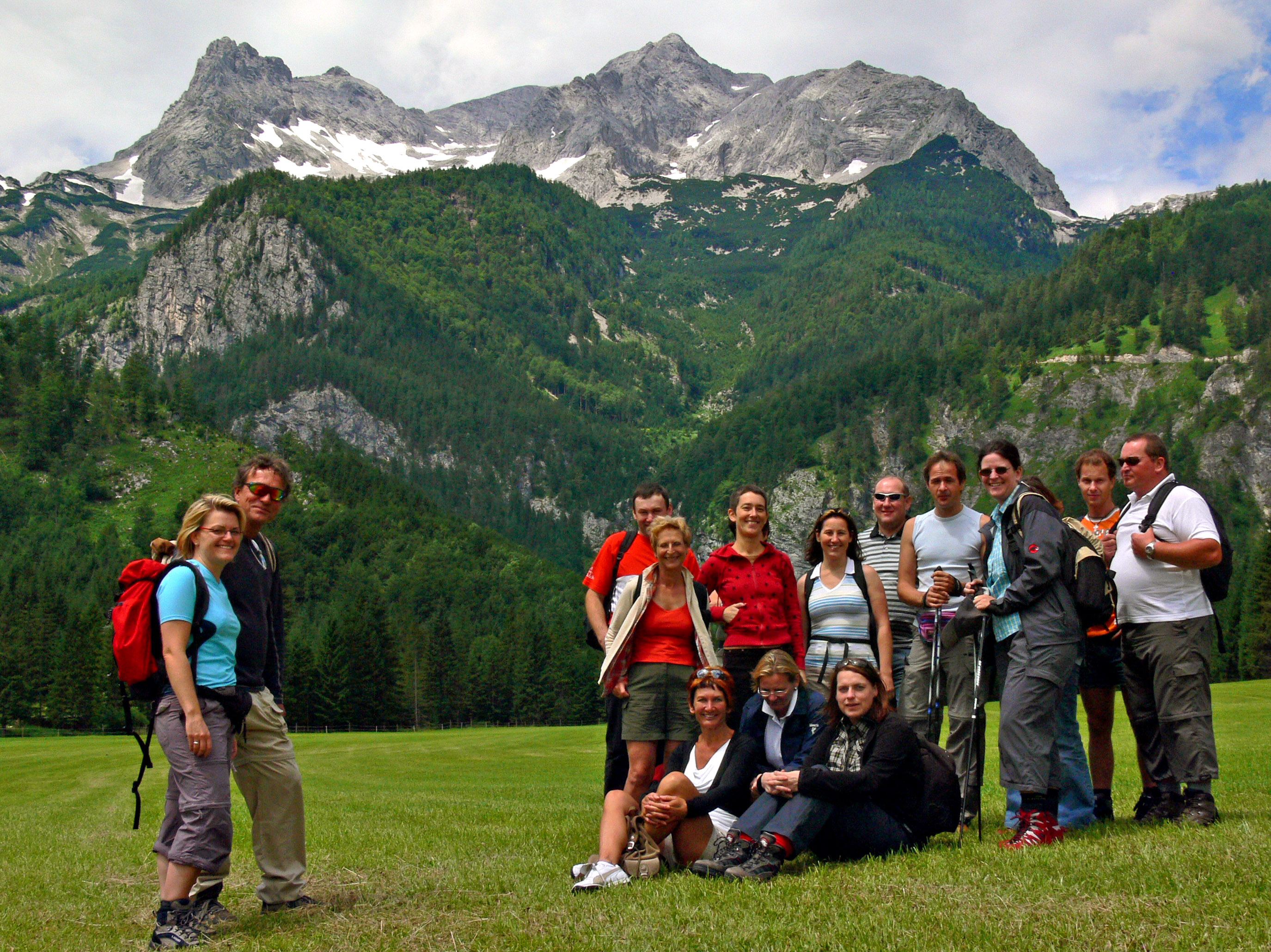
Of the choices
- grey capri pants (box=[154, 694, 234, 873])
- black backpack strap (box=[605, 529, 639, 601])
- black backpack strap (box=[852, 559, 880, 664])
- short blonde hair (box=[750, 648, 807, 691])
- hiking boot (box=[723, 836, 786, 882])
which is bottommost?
hiking boot (box=[723, 836, 786, 882])

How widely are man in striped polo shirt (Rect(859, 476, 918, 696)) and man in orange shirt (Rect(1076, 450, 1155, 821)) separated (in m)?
1.68

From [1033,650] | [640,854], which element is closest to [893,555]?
[1033,650]

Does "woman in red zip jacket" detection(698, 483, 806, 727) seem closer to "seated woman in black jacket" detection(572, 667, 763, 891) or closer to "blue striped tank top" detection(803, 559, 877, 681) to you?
"blue striped tank top" detection(803, 559, 877, 681)

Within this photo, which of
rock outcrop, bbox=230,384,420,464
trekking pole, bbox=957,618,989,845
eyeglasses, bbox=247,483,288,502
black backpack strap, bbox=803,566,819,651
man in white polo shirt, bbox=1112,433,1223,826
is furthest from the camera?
rock outcrop, bbox=230,384,420,464

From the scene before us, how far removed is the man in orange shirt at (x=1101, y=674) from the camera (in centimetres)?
943

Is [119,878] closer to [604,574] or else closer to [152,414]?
[604,574]

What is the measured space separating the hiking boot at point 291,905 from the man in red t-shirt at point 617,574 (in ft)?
10.4

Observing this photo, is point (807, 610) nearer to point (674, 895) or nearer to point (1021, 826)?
point (1021, 826)

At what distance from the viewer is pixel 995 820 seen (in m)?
10.2

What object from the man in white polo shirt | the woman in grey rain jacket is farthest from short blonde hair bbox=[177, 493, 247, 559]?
the man in white polo shirt

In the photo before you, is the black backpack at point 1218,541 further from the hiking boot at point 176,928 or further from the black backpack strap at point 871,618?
the hiking boot at point 176,928

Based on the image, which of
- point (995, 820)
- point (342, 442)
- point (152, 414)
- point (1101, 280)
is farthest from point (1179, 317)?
point (995, 820)

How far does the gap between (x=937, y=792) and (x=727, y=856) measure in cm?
188

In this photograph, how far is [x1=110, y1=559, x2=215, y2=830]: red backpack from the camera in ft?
22.4
